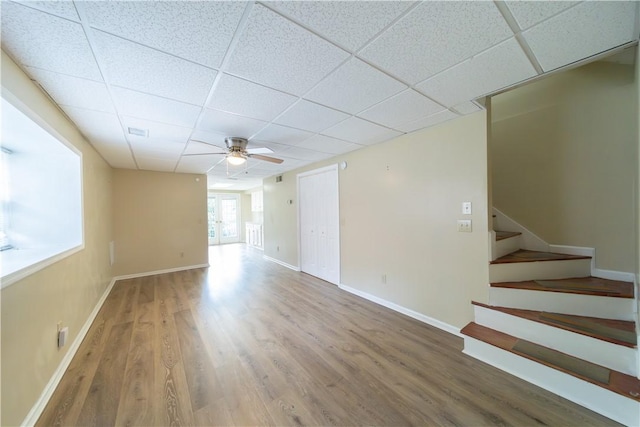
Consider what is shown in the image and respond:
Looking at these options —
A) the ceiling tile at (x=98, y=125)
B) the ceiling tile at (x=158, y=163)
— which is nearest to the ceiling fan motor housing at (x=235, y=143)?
the ceiling tile at (x=98, y=125)

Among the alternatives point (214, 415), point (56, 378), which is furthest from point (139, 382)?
point (214, 415)

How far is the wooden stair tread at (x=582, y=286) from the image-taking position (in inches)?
76.6

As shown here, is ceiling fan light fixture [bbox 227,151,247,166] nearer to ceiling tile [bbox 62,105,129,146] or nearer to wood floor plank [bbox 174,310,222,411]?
ceiling tile [bbox 62,105,129,146]

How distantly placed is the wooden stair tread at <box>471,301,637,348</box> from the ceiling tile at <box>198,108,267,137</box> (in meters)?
3.17

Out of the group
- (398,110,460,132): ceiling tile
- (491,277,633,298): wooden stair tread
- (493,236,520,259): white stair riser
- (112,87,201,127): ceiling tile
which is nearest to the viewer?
(112,87,201,127): ceiling tile

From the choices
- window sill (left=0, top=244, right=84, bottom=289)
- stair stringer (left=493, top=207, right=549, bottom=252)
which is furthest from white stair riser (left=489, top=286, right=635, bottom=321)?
window sill (left=0, top=244, right=84, bottom=289)

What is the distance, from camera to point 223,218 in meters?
9.20

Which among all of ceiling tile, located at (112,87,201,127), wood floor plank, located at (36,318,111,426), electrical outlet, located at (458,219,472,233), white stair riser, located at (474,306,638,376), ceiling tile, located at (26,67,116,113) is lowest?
wood floor plank, located at (36,318,111,426)

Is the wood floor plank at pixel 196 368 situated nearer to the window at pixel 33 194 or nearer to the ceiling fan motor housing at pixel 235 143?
the window at pixel 33 194

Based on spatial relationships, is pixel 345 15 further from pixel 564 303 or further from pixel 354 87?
pixel 564 303

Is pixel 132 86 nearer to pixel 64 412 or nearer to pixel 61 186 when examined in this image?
pixel 61 186

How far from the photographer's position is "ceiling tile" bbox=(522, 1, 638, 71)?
1.14 meters

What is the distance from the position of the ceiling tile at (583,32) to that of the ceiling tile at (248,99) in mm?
1644

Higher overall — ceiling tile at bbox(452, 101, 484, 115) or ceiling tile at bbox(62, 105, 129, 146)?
ceiling tile at bbox(452, 101, 484, 115)
